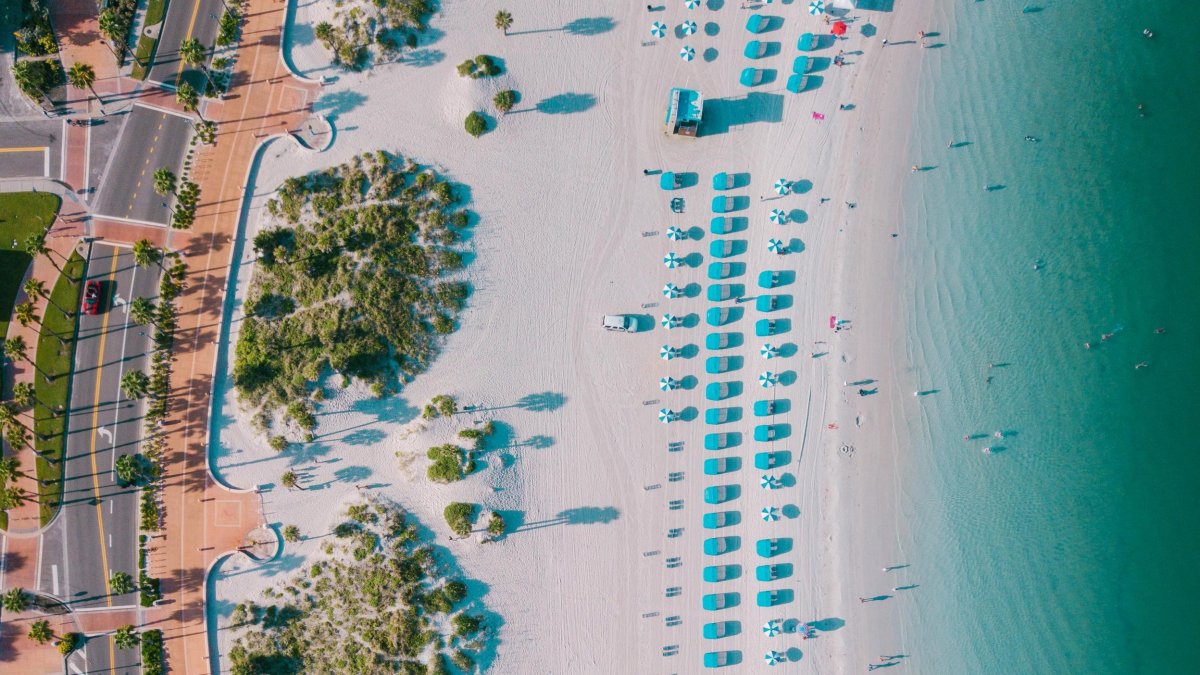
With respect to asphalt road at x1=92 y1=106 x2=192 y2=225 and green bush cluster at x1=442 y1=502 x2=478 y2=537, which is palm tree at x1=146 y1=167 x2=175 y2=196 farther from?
green bush cluster at x1=442 y1=502 x2=478 y2=537

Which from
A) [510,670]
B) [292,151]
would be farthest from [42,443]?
[510,670]

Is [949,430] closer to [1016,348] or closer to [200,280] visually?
[1016,348]

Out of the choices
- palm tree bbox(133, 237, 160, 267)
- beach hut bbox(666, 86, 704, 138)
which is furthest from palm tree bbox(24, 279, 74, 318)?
beach hut bbox(666, 86, 704, 138)

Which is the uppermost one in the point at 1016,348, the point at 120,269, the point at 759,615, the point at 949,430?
the point at 120,269

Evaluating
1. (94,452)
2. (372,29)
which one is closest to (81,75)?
(372,29)

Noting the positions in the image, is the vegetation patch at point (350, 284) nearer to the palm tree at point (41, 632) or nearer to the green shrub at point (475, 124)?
the green shrub at point (475, 124)

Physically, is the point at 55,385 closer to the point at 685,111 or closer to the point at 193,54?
the point at 193,54
